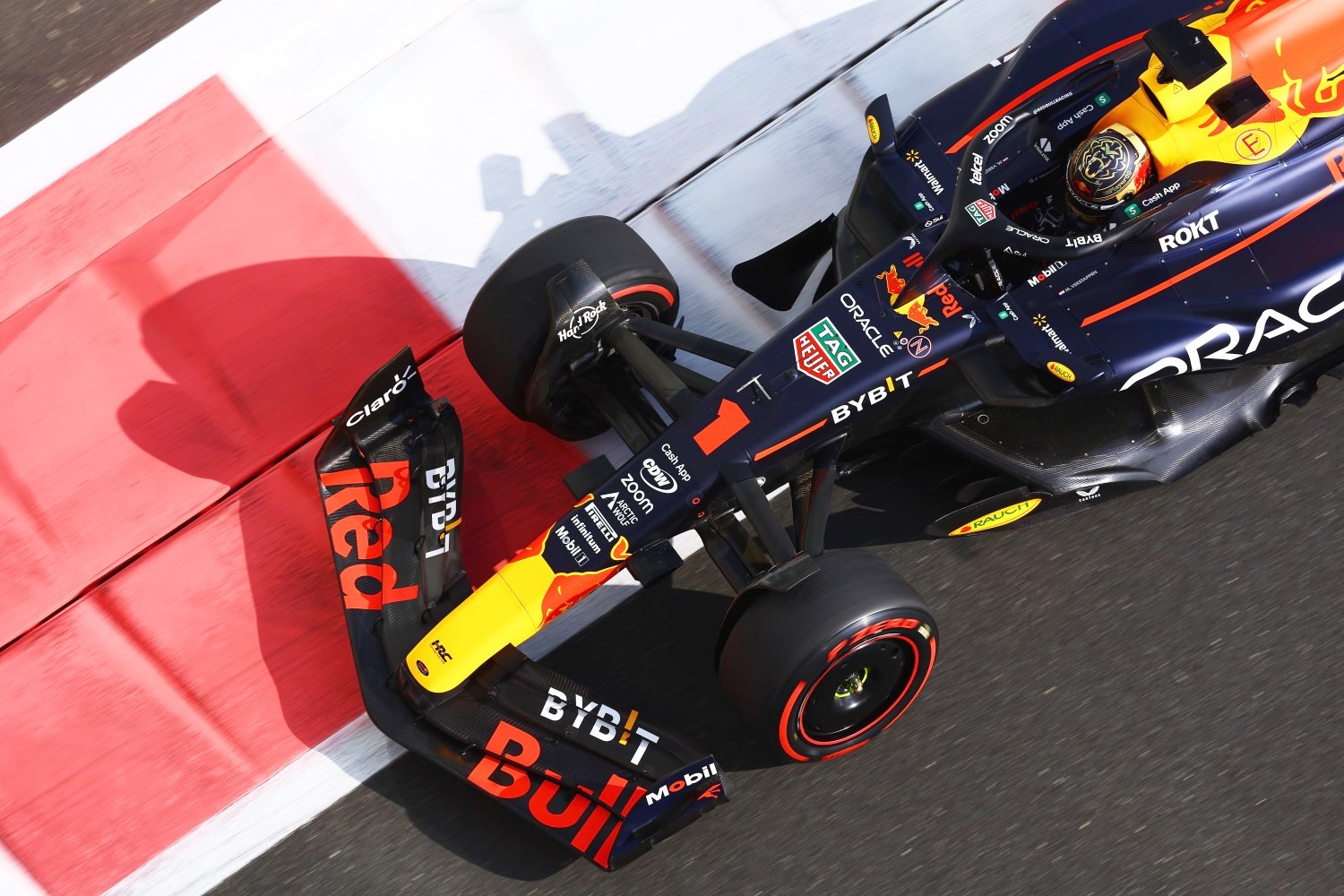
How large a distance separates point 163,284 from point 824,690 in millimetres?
3408

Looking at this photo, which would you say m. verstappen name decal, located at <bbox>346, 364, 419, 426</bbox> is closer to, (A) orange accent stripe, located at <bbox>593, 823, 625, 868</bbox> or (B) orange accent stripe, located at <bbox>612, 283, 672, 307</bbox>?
(B) orange accent stripe, located at <bbox>612, 283, 672, 307</bbox>

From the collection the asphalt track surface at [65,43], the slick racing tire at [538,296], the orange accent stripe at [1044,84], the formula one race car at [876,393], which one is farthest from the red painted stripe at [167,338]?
the orange accent stripe at [1044,84]

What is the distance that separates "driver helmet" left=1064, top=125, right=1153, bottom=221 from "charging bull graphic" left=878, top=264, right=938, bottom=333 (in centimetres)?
58

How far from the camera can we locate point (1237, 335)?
417 centimetres

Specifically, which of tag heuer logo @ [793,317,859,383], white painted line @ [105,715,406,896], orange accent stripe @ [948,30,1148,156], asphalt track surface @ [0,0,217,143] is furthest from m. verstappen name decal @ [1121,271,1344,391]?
asphalt track surface @ [0,0,217,143]

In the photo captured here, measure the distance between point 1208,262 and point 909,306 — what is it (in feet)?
3.34

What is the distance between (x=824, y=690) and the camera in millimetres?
3990

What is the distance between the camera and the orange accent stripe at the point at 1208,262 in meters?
4.12

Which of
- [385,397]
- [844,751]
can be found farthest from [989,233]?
[385,397]

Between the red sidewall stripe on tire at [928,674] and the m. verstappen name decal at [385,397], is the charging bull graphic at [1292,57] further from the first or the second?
the m. verstappen name decal at [385,397]

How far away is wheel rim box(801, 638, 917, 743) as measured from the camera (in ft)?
13.0

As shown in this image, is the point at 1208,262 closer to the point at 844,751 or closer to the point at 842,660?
the point at 842,660

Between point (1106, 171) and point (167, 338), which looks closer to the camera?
point (1106, 171)

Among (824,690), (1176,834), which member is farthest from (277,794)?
(1176,834)
